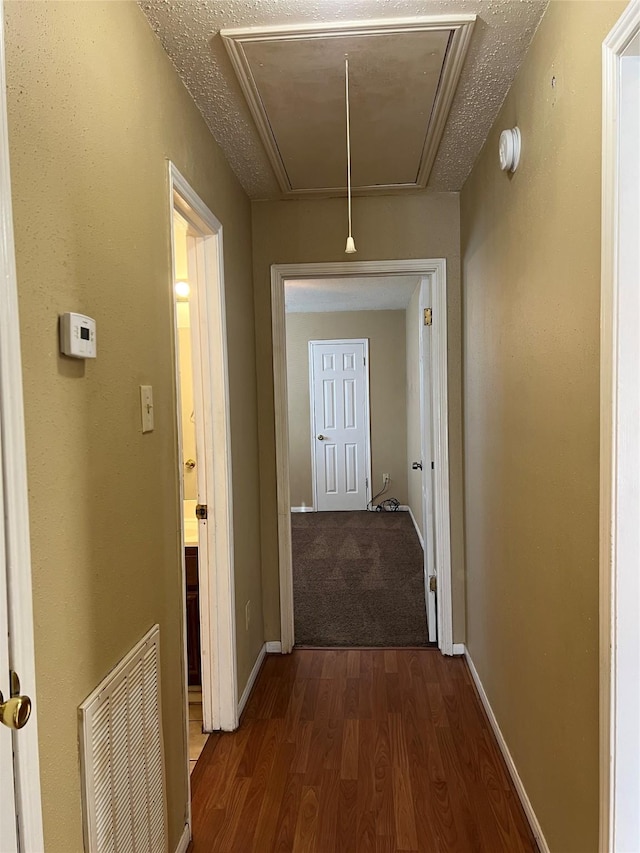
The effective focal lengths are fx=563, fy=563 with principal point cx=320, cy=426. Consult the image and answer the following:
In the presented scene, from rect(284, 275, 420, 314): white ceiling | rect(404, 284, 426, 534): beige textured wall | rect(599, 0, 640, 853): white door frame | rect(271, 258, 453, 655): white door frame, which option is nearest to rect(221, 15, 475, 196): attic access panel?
rect(271, 258, 453, 655): white door frame

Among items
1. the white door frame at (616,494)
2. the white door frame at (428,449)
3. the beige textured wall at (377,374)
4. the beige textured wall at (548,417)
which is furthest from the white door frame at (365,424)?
the white door frame at (616,494)

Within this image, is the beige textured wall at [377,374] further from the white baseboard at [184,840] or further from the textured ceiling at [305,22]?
the white baseboard at [184,840]

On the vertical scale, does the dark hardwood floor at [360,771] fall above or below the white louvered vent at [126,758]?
below

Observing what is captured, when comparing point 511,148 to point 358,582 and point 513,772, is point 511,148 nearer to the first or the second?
point 513,772

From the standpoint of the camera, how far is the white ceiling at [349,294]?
4938 millimetres

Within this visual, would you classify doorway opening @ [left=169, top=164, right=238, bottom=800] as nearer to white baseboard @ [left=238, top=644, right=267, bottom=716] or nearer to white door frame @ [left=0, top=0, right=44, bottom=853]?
white baseboard @ [left=238, top=644, right=267, bottom=716]

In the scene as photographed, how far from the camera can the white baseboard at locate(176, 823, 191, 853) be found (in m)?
1.66

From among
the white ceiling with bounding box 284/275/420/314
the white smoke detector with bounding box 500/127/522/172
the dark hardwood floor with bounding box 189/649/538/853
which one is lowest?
the dark hardwood floor with bounding box 189/649/538/853

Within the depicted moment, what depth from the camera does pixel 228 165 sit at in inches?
94.3

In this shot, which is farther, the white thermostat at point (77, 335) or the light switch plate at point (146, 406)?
the light switch plate at point (146, 406)

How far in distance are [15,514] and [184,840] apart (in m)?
1.38

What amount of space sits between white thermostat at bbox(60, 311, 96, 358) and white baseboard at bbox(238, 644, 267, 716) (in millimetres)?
1881

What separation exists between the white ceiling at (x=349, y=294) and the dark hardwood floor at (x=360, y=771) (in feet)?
9.83

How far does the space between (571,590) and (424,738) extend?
4.04ft
